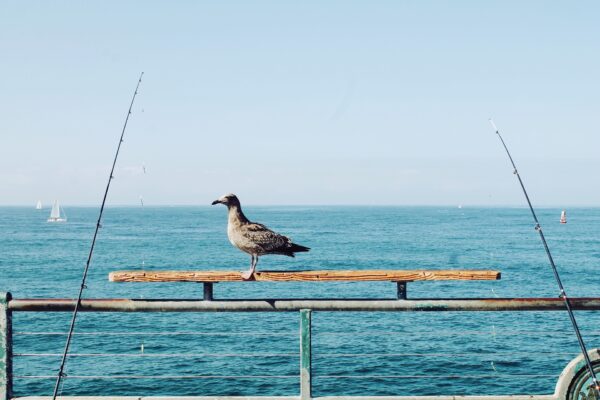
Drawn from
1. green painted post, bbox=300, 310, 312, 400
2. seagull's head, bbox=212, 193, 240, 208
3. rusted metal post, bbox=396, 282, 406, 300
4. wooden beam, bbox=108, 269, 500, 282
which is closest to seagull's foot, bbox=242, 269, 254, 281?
wooden beam, bbox=108, 269, 500, 282

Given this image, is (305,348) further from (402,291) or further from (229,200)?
(229,200)

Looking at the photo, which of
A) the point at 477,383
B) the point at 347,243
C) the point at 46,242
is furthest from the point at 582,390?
the point at 46,242

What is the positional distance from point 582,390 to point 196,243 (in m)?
99.1

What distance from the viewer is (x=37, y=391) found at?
2453cm

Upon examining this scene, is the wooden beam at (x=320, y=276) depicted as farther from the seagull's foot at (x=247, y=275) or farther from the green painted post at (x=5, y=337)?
the green painted post at (x=5, y=337)

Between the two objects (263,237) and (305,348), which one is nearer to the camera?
Result: (305,348)

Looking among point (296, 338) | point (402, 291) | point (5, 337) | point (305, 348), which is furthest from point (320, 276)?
point (296, 338)

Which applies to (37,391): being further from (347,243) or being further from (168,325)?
(347,243)

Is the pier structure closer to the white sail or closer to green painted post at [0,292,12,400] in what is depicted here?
green painted post at [0,292,12,400]

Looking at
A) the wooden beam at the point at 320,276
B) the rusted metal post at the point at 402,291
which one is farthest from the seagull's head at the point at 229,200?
the rusted metal post at the point at 402,291

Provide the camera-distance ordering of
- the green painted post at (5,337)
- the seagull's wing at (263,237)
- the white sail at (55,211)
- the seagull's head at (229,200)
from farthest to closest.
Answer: the white sail at (55,211)
the seagull's head at (229,200)
the seagull's wing at (263,237)
the green painted post at (5,337)

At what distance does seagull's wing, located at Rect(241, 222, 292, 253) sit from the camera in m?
5.72

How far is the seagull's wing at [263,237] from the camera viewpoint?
18.8 ft

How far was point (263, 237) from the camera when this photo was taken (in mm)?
5727
